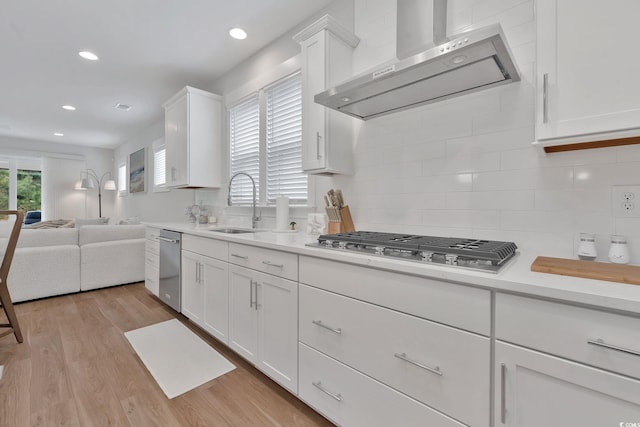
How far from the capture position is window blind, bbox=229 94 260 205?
3.09 m

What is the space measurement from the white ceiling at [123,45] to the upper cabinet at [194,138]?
16.0 inches

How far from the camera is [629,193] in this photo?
1.13 m

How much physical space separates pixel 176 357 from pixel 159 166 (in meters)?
4.20

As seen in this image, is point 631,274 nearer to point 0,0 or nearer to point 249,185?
point 249,185

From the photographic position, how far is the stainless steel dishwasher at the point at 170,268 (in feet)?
8.97

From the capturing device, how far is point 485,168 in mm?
1497

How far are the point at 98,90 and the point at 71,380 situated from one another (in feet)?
12.9

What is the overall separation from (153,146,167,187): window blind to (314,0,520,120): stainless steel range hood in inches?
176

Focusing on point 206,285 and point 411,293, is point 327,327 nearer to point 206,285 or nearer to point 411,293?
point 411,293

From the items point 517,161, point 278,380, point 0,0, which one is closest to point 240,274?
point 278,380

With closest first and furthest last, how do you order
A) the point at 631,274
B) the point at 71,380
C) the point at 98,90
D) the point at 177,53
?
the point at 631,274 < the point at 71,380 < the point at 177,53 < the point at 98,90

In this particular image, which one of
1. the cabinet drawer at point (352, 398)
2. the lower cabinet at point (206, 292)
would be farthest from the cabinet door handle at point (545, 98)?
the lower cabinet at point (206, 292)

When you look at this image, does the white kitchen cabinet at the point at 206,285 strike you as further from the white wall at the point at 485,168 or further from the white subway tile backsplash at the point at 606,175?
the white subway tile backsplash at the point at 606,175

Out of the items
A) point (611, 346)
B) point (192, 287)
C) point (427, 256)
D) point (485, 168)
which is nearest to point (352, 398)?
point (427, 256)
